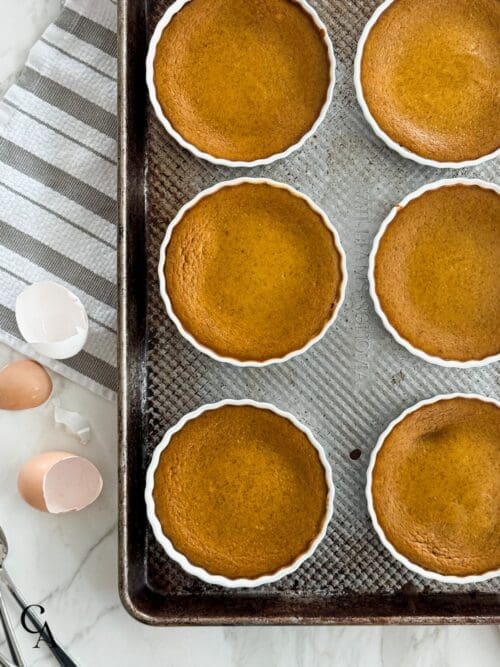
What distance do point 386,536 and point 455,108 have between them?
0.84 m

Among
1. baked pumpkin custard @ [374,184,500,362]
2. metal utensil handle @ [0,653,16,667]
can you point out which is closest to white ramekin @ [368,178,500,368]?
baked pumpkin custard @ [374,184,500,362]

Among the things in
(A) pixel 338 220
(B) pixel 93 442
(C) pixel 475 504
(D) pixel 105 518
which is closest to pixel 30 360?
(B) pixel 93 442

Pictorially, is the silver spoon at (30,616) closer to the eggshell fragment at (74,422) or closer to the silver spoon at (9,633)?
the silver spoon at (9,633)

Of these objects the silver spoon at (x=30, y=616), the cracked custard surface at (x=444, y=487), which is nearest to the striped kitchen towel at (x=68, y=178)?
the silver spoon at (x=30, y=616)

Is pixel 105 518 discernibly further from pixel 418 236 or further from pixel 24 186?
pixel 418 236

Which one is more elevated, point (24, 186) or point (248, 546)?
point (24, 186)

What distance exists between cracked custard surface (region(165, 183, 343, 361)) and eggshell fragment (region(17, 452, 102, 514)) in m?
0.36

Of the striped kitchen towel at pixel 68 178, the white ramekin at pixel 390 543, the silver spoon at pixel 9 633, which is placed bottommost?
the silver spoon at pixel 9 633

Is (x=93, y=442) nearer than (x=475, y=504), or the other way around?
(x=475, y=504)

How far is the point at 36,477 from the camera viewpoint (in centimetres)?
147

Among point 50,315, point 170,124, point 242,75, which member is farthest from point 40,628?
point 242,75

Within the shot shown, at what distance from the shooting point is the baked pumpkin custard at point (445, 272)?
4.81ft

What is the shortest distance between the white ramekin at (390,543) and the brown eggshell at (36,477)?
0.59m

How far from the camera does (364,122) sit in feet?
5.04
